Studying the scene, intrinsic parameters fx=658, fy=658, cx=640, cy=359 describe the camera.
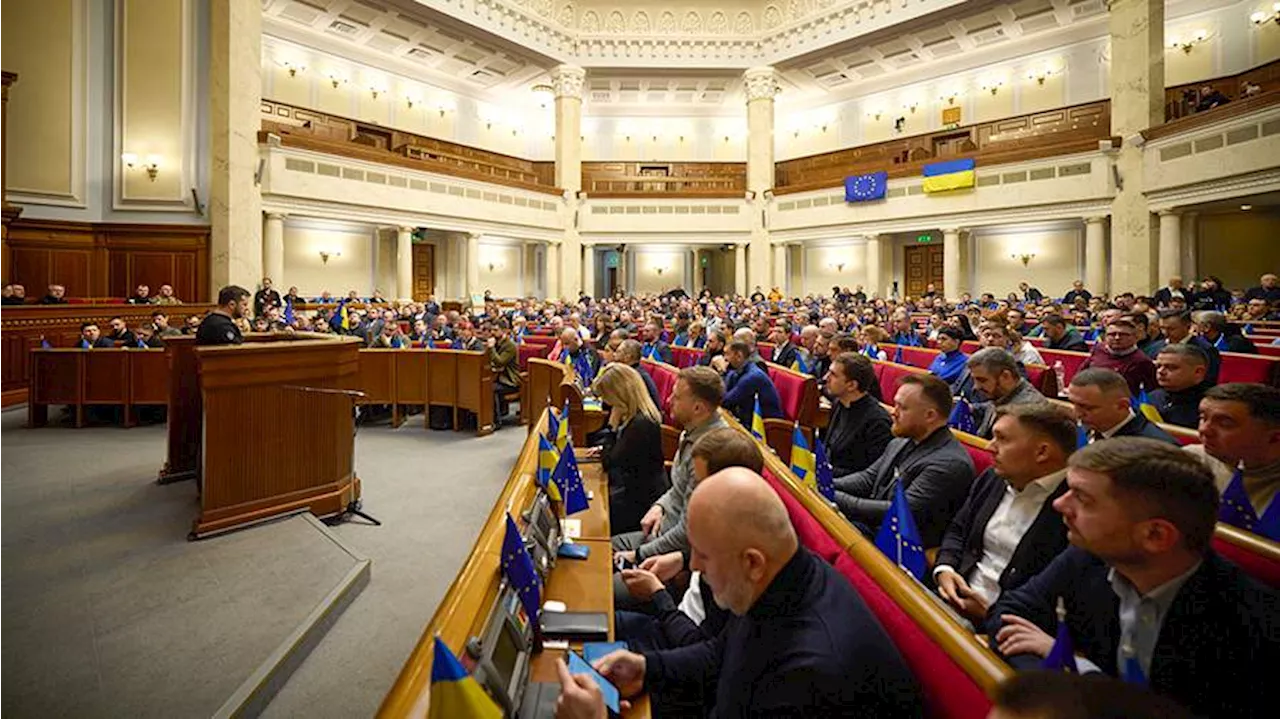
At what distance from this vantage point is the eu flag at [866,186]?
61.6ft

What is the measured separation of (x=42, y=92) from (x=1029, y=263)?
22.9 metres

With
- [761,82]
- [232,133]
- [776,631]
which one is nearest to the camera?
[776,631]

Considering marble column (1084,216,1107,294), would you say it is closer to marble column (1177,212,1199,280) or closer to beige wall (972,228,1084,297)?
marble column (1177,212,1199,280)

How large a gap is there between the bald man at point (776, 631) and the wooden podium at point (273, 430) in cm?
345

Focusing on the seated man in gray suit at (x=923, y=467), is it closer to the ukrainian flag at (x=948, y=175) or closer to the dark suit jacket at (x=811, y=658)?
the dark suit jacket at (x=811, y=658)

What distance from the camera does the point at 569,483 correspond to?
3035mm

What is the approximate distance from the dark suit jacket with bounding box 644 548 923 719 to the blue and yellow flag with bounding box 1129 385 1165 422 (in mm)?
2702

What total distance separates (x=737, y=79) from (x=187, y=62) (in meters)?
17.3

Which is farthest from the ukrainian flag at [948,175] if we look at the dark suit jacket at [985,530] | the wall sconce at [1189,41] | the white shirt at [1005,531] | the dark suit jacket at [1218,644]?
the dark suit jacket at [1218,644]

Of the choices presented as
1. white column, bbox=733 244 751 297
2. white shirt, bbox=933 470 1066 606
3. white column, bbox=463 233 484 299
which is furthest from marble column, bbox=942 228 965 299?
white shirt, bbox=933 470 1066 606

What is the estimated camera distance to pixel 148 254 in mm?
11914

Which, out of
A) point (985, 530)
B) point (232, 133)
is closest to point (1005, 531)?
point (985, 530)

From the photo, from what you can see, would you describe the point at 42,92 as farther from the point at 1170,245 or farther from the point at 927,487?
the point at 1170,245

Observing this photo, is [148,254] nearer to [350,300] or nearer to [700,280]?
[350,300]
